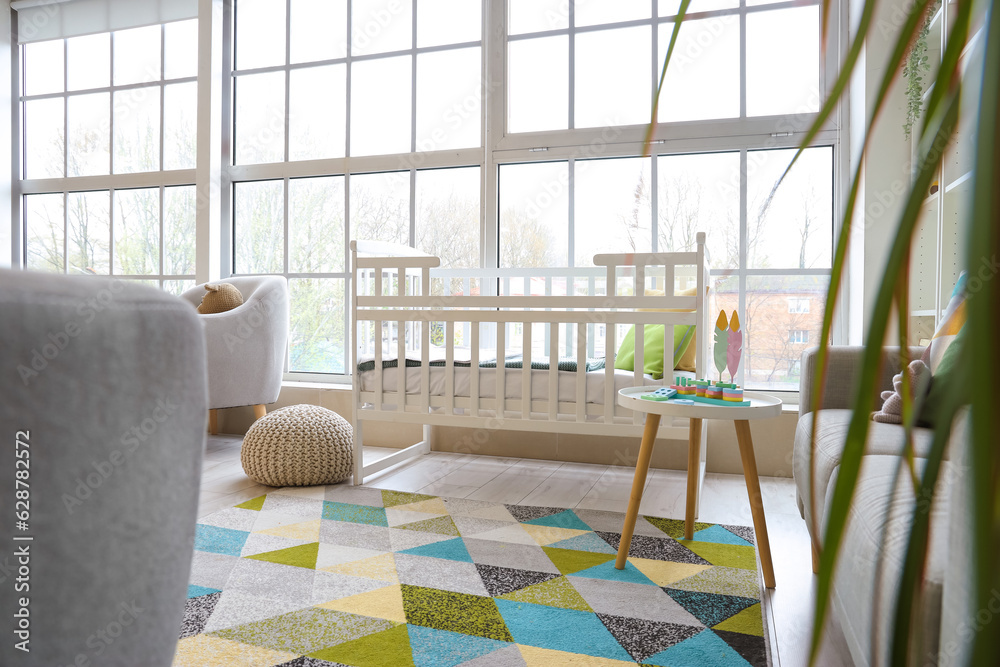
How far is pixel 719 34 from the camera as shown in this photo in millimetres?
2758

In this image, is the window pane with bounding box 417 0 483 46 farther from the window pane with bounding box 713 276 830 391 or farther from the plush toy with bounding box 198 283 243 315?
the window pane with bounding box 713 276 830 391

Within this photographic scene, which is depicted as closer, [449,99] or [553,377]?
[553,377]

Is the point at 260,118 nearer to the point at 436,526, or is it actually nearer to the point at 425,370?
the point at 425,370

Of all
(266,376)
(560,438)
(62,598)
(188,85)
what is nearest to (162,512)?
(62,598)

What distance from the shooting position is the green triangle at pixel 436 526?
185cm

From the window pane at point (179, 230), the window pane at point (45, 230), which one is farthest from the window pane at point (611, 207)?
the window pane at point (45, 230)

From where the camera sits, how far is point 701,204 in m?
2.80

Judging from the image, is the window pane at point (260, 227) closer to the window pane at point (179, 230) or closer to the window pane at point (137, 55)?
the window pane at point (179, 230)

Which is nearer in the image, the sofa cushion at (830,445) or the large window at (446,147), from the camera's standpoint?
the sofa cushion at (830,445)

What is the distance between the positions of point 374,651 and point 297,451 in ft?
4.09

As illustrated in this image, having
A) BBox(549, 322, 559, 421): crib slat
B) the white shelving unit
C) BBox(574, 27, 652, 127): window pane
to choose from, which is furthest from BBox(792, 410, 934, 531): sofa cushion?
BBox(574, 27, 652, 127): window pane

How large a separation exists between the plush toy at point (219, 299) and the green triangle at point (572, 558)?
1.94 metres

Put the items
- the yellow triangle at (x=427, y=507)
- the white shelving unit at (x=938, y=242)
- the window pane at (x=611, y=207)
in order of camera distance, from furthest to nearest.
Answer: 1. the window pane at (x=611, y=207)
2. the yellow triangle at (x=427, y=507)
3. the white shelving unit at (x=938, y=242)

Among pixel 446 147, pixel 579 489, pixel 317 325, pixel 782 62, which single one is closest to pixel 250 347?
pixel 317 325
